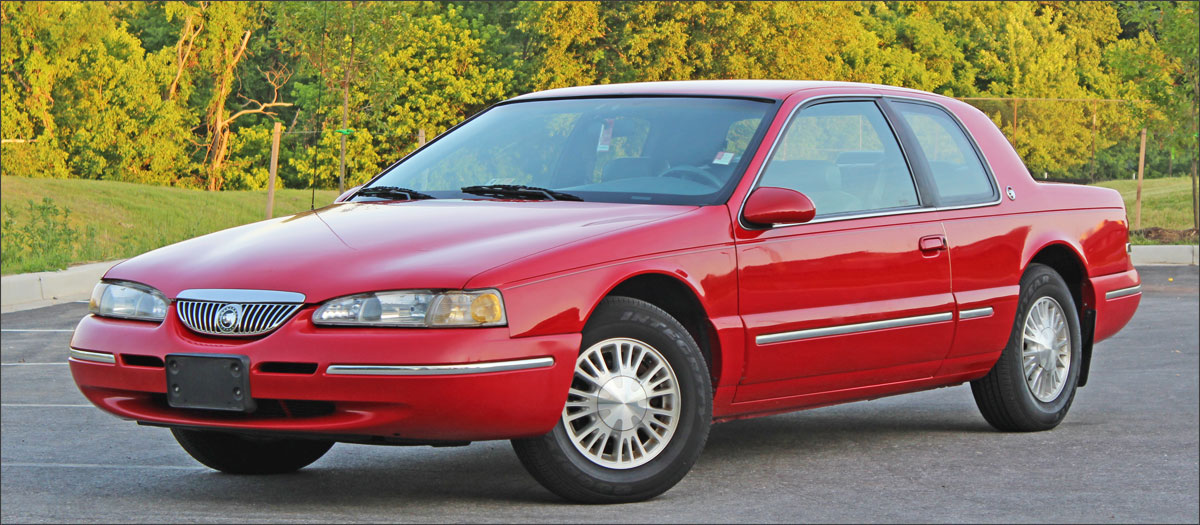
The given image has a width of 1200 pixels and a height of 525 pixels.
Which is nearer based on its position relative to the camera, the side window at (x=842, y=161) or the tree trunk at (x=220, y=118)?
the side window at (x=842, y=161)

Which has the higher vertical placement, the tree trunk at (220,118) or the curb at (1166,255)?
the curb at (1166,255)

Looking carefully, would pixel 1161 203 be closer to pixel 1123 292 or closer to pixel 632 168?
pixel 1123 292

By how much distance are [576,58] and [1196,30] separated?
24.6 meters

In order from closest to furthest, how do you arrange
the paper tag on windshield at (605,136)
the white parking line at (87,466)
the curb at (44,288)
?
the white parking line at (87,466) < the paper tag on windshield at (605,136) < the curb at (44,288)

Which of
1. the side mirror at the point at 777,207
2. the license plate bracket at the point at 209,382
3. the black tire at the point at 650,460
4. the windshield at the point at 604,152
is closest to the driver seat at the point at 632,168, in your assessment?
the windshield at the point at 604,152

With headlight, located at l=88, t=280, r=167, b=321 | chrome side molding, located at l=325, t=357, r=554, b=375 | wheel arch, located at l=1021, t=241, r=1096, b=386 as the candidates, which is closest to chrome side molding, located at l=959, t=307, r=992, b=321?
wheel arch, located at l=1021, t=241, r=1096, b=386

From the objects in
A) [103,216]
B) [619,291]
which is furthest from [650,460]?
[103,216]

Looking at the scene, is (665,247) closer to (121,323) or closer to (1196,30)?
(121,323)

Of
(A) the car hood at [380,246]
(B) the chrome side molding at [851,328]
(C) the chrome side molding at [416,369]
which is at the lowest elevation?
(B) the chrome side molding at [851,328]

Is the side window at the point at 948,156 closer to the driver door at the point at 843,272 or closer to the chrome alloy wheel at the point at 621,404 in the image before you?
the driver door at the point at 843,272

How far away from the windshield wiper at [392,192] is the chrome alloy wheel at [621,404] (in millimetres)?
1304

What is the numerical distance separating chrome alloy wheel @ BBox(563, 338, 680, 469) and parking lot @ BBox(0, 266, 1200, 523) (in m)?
0.20

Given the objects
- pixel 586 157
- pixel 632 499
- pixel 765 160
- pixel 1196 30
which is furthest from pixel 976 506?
pixel 1196 30

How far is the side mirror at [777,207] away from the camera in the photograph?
582 centimetres
